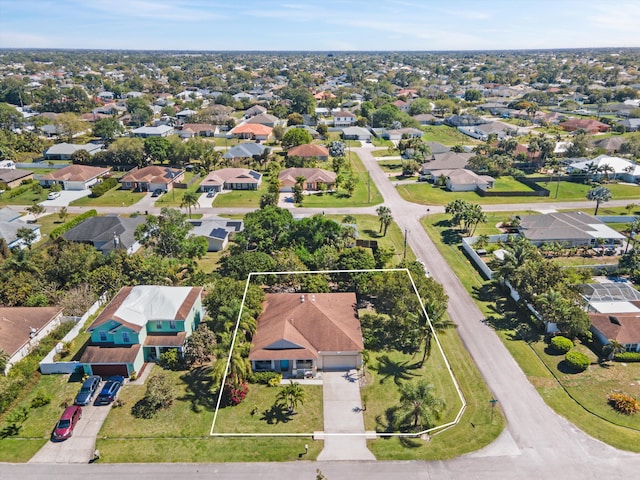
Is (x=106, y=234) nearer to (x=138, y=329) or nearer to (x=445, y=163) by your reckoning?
(x=138, y=329)

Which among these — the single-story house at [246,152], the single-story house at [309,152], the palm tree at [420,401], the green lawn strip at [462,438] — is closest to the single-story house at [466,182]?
the single-story house at [309,152]

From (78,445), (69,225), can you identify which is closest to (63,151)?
(69,225)

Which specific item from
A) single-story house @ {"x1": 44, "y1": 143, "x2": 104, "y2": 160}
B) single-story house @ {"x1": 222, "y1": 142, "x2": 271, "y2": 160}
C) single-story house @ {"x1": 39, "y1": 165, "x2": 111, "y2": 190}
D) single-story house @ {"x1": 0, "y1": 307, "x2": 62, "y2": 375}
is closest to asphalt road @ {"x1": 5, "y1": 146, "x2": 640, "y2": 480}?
single-story house @ {"x1": 0, "y1": 307, "x2": 62, "y2": 375}

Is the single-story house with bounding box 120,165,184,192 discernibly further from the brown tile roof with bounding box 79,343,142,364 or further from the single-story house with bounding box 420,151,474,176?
the brown tile roof with bounding box 79,343,142,364

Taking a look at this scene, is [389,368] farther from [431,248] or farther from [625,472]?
[431,248]

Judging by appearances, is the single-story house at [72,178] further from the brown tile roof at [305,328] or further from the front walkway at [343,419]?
the front walkway at [343,419]
